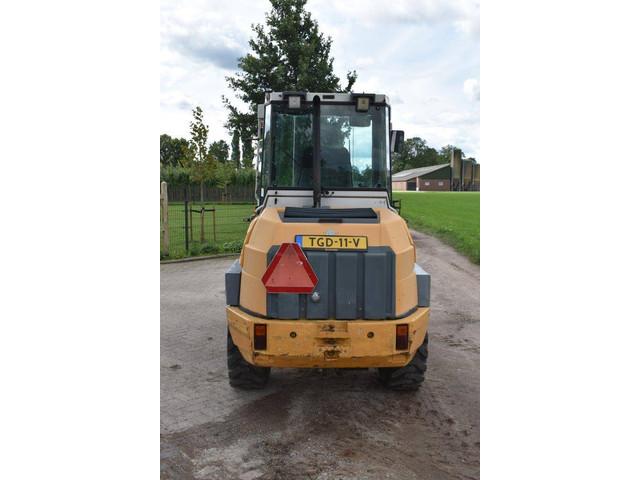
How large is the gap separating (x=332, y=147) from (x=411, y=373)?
2243 millimetres

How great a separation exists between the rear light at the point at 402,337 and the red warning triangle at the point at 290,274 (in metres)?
0.77

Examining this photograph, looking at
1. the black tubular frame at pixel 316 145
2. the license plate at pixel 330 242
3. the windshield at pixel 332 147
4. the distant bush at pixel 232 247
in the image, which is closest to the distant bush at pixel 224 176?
the distant bush at pixel 232 247

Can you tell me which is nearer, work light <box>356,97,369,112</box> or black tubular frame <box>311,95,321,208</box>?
black tubular frame <box>311,95,321,208</box>

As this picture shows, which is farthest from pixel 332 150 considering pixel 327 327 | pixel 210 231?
pixel 210 231

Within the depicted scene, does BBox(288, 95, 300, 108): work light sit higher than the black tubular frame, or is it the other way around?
BBox(288, 95, 300, 108): work light

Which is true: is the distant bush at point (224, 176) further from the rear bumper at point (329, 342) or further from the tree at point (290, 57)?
the rear bumper at point (329, 342)

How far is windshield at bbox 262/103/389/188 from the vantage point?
16.1 ft

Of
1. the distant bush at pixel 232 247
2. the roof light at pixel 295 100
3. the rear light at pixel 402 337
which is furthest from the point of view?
the distant bush at pixel 232 247

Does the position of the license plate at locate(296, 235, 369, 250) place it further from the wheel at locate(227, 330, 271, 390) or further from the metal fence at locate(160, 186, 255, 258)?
the metal fence at locate(160, 186, 255, 258)

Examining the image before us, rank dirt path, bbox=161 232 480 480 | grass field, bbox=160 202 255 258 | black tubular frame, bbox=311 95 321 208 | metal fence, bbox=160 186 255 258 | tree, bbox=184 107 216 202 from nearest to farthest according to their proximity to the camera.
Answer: dirt path, bbox=161 232 480 480 → black tubular frame, bbox=311 95 321 208 → metal fence, bbox=160 186 255 258 → grass field, bbox=160 202 255 258 → tree, bbox=184 107 216 202

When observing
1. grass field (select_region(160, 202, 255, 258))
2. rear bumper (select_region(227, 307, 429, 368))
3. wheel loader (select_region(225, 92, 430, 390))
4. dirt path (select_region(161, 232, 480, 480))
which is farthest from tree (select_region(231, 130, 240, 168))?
rear bumper (select_region(227, 307, 429, 368))

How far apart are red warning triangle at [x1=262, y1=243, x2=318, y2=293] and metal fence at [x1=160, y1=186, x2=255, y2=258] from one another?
681 cm

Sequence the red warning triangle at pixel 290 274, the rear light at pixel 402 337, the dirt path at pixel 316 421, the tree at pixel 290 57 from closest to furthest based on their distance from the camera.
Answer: the dirt path at pixel 316 421, the red warning triangle at pixel 290 274, the rear light at pixel 402 337, the tree at pixel 290 57

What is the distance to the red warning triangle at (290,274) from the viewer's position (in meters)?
3.90
